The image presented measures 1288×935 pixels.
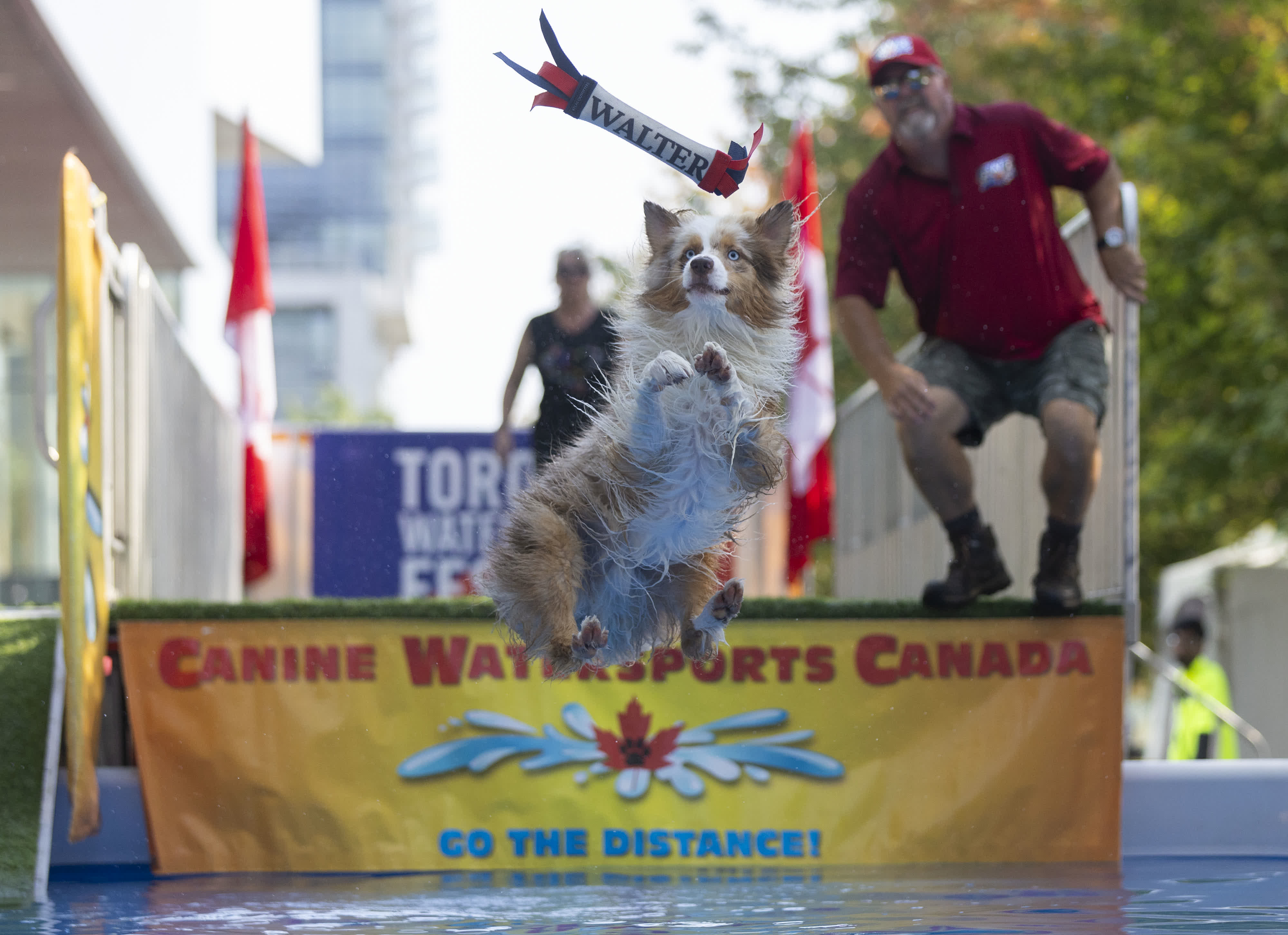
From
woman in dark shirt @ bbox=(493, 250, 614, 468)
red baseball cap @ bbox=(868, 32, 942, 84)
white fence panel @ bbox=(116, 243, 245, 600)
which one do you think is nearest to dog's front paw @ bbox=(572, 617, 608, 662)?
woman in dark shirt @ bbox=(493, 250, 614, 468)

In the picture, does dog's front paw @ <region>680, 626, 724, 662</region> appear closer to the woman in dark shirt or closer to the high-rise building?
the woman in dark shirt

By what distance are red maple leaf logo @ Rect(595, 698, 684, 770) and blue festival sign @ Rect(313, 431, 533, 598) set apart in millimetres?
5727

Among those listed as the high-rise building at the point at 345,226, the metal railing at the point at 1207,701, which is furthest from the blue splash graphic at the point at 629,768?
the high-rise building at the point at 345,226

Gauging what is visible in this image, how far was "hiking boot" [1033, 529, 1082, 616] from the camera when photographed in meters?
6.17

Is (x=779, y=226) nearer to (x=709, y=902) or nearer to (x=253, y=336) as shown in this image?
(x=709, y=902)

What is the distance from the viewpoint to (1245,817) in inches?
251

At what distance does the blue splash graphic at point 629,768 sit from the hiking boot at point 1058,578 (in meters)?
1.07

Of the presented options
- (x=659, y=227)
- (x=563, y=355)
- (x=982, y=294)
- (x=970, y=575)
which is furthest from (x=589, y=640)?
(x=982, y=294)

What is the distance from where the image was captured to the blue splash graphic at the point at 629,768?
6250 millimetres

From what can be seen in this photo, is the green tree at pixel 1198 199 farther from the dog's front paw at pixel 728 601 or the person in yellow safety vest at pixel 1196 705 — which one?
the dog's front paw at pixel 728 601

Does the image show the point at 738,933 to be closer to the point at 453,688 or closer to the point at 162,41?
the point at 453,688

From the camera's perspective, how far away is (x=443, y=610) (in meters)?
6.30

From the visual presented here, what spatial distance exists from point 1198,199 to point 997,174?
27.9ft

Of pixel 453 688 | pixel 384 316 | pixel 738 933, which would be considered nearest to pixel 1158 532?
pixel 453 688
